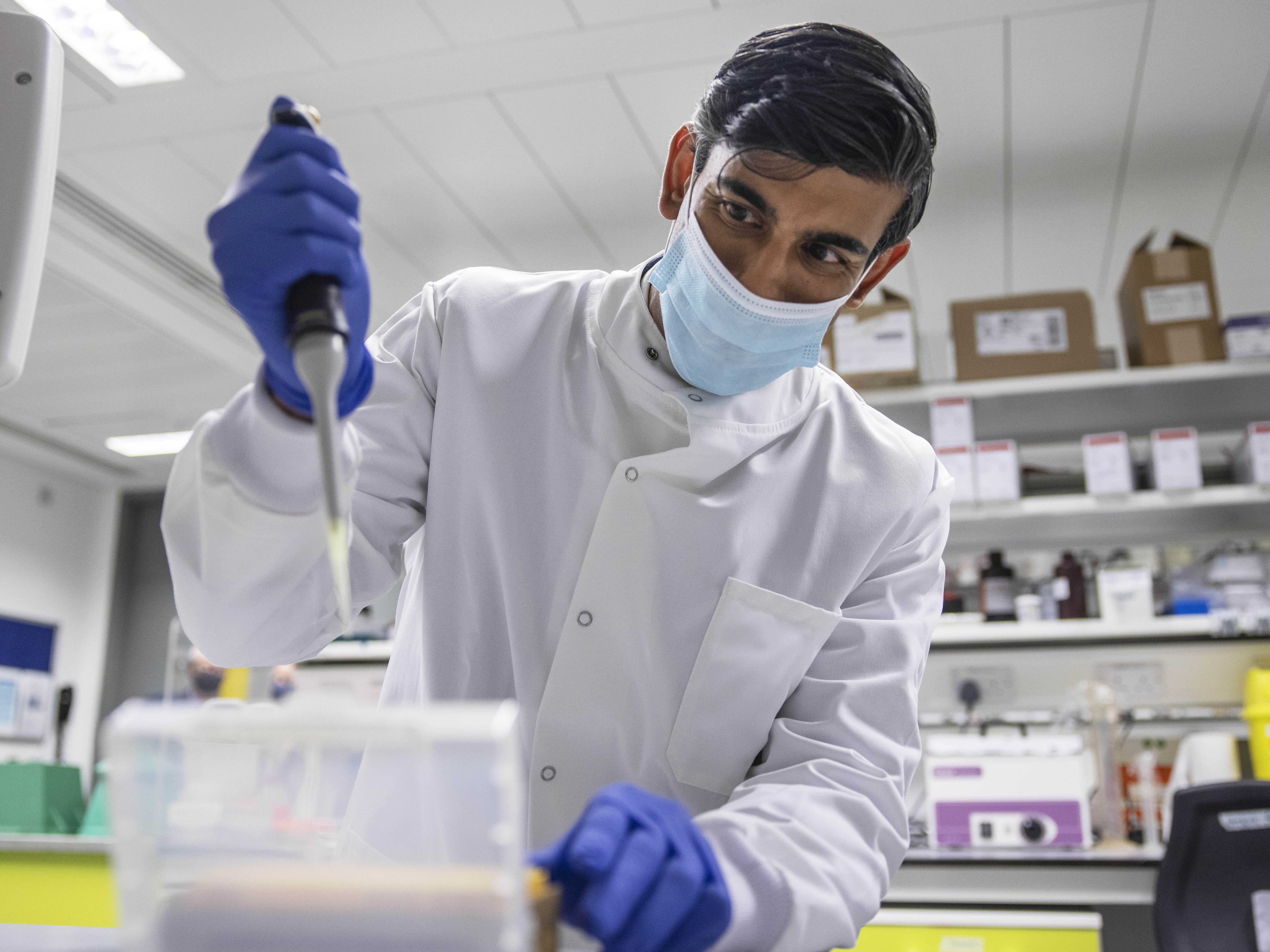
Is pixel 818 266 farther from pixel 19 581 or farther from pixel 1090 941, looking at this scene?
pixel 19 581

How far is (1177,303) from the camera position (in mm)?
3127

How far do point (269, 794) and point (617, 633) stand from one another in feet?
1.85

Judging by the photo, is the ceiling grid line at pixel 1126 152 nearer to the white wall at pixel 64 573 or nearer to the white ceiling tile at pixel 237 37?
the white ceiling tile at pixel 237 37

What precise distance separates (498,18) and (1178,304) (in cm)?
211

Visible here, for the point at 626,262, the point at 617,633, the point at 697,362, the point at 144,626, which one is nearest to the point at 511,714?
the point at 617,633

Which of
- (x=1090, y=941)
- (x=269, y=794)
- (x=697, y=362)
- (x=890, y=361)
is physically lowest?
(x=1090, y=941)

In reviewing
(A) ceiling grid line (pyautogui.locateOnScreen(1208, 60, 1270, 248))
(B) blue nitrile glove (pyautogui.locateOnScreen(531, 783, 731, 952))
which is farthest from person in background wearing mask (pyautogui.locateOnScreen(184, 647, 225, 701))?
(A) ceiling grid line (pyautogui.locateOnScreen(1208, 60, 1270, 248))

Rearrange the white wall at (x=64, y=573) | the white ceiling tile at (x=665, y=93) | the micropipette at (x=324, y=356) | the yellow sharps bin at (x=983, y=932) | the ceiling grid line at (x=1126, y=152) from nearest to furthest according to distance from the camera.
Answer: the micropipette at (x=324, y=356), the yellow sharps bin at (x=983, y=932), the ceiling grid line at (x=1126, y=152), the white ceiling tile at (x=665, y=93), the white wall at (x=64, y=573)

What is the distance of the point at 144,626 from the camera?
6.21 metres

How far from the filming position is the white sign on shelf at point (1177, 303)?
3104 mm

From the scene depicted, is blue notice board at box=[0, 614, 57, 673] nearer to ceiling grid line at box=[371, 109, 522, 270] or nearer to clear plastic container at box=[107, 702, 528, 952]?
ceiling grid line at box=[371, 109, 522, 270]

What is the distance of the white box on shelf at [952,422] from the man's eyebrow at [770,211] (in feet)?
7.27

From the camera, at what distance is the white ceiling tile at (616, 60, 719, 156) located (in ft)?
9.35

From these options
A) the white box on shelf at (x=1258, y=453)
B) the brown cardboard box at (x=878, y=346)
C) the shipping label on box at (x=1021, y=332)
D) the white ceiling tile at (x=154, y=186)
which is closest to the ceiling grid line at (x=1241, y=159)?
the shipping label on box at (x=1021, y=332)
